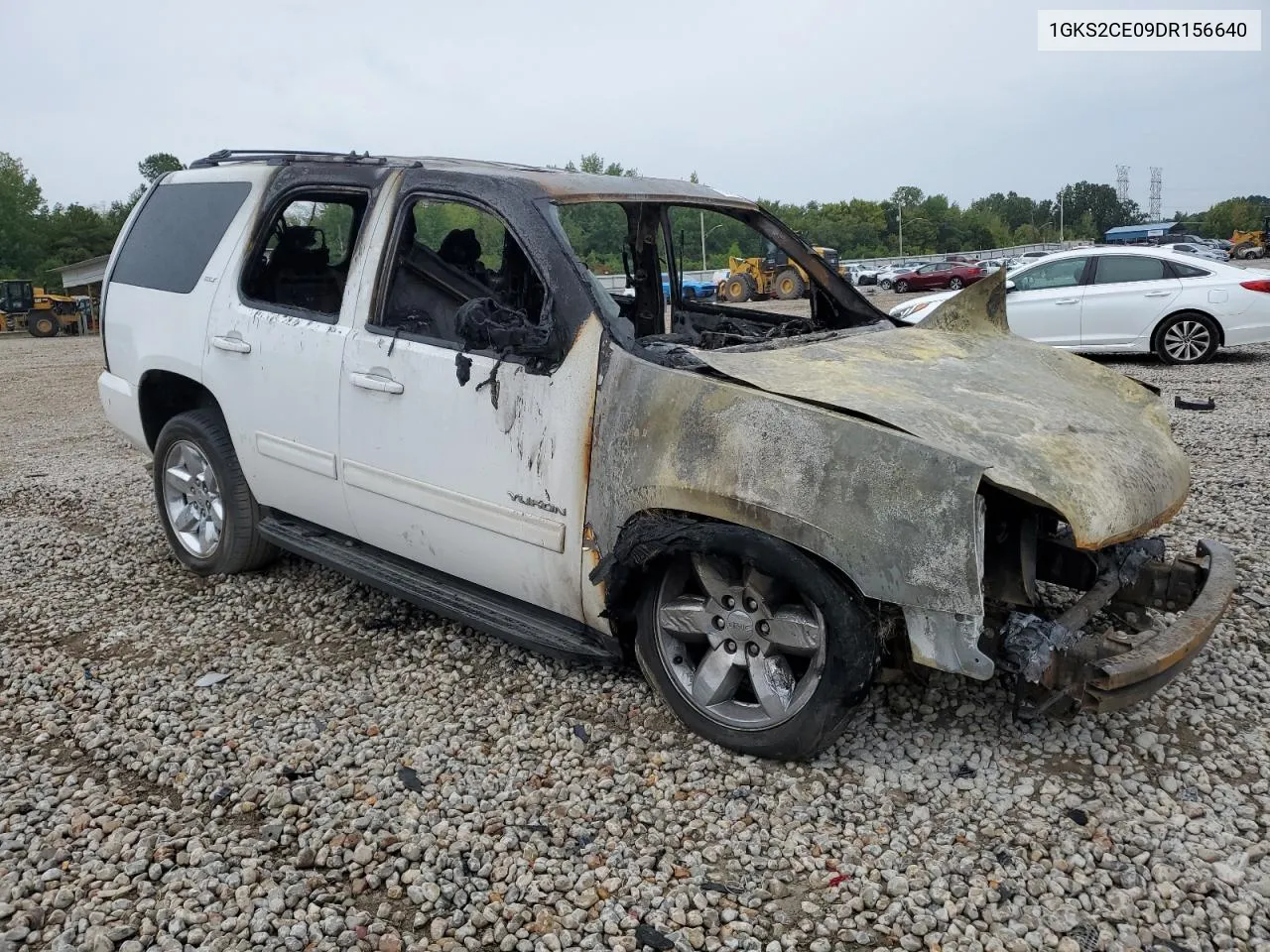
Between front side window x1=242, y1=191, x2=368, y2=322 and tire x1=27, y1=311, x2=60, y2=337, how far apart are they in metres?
28.9

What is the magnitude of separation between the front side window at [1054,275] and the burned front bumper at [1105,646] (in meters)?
9.24

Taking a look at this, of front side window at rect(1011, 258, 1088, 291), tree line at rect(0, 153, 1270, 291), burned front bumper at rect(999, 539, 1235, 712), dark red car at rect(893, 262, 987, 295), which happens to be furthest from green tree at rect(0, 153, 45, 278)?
burned front bumper at rect(999, 539, 1235, 712)

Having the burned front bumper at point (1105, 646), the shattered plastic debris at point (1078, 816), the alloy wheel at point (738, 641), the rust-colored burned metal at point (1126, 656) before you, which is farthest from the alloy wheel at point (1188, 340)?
the alloy wheel at point (738, 641)

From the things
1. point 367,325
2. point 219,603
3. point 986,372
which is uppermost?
point 367,325

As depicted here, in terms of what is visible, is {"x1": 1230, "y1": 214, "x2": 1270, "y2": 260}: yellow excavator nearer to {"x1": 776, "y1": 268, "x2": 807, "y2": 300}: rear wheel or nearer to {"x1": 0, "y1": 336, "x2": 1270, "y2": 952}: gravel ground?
{"x1": 776, "y1": 268, "x2": 807, "y2": 300}: rear wheel

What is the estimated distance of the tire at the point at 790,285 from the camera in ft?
15.0

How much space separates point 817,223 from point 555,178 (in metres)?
99.0

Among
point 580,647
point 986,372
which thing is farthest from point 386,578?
point 986,372

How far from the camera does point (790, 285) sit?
16.0 feet

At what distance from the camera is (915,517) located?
2668 mm

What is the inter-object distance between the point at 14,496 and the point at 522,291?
4999 mm

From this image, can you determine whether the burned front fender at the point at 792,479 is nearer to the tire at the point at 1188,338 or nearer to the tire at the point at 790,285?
the tire at the point at 790,285

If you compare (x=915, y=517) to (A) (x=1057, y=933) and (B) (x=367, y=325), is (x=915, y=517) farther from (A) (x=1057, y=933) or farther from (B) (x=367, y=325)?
(B) (x=367, y=325)

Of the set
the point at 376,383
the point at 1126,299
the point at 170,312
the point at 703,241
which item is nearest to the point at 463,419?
the point at 376,383
